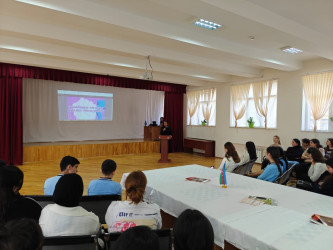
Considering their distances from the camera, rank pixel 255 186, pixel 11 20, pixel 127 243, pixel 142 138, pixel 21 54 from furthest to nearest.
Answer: pixel 142 138, pixel 21 54, pixel 11 20, pixel 255 186, pixel 127 243

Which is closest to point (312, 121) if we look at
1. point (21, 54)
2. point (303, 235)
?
point (303, 235)

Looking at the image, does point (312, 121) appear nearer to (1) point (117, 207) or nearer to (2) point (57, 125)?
(1) point (117, 207)

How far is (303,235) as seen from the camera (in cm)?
152

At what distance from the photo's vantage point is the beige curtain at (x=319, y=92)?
5969 millimetres

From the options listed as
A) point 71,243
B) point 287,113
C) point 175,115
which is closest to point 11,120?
point 175,115

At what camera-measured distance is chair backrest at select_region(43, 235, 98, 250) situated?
132 cm

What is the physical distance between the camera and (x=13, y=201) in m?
1.74

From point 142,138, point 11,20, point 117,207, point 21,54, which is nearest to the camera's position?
point 117,207

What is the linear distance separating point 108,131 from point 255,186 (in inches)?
306

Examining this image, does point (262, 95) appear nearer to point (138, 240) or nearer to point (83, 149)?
point (83, 149)

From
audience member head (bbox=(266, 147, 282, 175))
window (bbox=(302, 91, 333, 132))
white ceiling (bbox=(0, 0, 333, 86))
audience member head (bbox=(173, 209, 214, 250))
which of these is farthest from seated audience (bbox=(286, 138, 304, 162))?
audience member head (bbox=(173, 209, 214, 250))

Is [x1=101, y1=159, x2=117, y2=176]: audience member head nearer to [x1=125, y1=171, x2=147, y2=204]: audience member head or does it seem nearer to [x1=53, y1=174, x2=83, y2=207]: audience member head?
[x1=125, y1=171, x2=147, y2=204]: audience member head

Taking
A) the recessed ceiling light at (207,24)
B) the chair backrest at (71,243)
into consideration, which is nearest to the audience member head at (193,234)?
the chair backrest at (71,243)

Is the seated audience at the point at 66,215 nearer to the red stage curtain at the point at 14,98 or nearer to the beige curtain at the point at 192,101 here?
the red stage curtain at the point at 14,98
